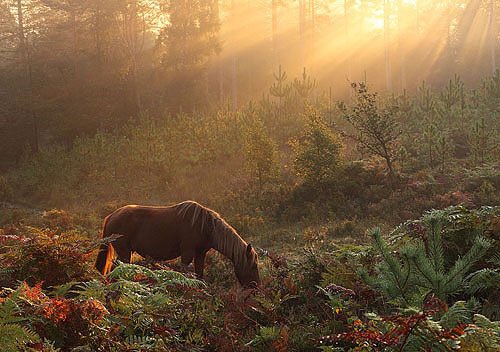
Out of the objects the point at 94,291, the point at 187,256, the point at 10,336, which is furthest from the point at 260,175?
the point at 10,336

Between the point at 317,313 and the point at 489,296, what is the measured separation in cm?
132

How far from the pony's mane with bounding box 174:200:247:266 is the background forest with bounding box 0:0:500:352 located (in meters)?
0.57

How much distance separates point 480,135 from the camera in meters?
14.8

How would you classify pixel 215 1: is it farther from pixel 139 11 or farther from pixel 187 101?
pixel 187 101

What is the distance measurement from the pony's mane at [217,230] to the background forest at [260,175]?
57 centimetres

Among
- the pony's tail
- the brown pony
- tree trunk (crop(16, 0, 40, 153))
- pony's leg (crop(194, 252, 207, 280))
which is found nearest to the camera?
the pony's tail

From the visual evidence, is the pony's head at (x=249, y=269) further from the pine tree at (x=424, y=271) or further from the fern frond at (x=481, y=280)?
the fern frond at (x=481, y=280)

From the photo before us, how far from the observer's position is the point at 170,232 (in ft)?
19.9

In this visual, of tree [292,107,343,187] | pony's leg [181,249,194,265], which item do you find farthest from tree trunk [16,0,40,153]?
pony's leg [181,249,194,265]

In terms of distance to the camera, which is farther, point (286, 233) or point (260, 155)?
point (260, 155)

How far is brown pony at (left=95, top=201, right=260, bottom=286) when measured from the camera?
229 inches

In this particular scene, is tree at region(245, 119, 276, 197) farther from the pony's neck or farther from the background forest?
the pony's neck

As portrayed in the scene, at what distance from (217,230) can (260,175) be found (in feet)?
32.1

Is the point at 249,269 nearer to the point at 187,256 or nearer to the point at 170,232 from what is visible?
the point at 187,256
